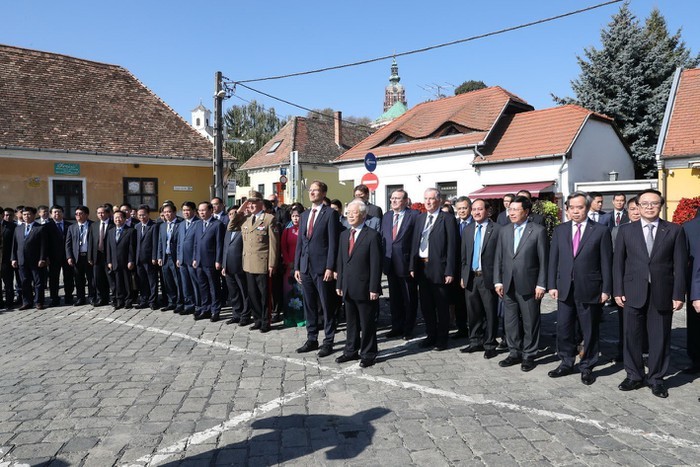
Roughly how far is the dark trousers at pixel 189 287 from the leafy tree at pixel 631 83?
76.9 feet

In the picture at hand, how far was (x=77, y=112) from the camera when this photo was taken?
20391 millimetres

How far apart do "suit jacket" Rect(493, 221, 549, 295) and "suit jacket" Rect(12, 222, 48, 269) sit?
8687 millimetres

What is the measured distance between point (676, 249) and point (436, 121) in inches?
860

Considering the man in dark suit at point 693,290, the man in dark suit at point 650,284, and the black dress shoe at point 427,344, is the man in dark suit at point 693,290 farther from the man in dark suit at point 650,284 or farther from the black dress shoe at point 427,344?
the black dress shoe at point 427,344

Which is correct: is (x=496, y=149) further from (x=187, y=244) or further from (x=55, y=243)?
(x=55, y=243)

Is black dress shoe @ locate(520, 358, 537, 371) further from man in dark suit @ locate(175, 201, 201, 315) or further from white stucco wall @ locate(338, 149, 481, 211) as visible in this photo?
white stucco wall @ locate(338, 149, 481, 211)

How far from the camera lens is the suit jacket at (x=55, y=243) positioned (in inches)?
392

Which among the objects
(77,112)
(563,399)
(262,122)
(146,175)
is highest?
(262,122)

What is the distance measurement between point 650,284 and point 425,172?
19710 millimetres

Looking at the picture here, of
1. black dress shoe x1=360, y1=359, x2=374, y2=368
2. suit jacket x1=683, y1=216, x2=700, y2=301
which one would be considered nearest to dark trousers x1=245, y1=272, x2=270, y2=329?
black dress shoe x1=360, y1=359, x2=374, y2=368

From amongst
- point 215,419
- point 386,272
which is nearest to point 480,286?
point 386,272

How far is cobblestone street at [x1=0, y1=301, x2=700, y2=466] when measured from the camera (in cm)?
365

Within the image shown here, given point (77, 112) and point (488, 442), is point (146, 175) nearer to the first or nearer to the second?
point (77, 112)

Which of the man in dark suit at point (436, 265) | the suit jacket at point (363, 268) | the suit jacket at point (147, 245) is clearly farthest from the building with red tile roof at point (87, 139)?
the suit jacket at point (363, 268)
